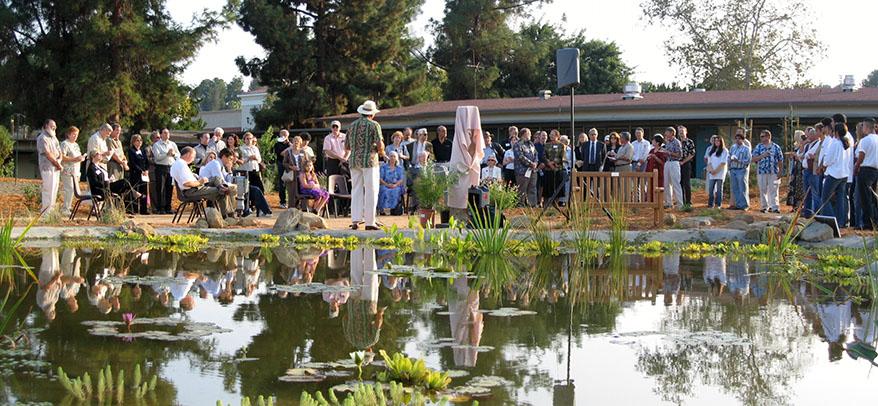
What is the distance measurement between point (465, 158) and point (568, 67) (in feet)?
7.50

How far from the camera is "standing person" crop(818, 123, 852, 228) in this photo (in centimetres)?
1630

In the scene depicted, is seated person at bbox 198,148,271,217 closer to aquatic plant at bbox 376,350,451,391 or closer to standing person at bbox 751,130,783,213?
standing person at bbox 751,130,783,213

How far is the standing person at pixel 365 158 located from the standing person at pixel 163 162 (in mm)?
5694

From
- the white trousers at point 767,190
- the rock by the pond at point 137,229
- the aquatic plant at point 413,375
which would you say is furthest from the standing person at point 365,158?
the aquatic plant at point 413,375

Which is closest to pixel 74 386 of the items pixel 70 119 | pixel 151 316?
pixel 151 316

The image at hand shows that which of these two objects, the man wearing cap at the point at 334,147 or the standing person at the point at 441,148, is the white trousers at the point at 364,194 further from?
the standing person at the point at 441,148

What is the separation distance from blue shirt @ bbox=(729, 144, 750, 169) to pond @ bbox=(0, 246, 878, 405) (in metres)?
9.72

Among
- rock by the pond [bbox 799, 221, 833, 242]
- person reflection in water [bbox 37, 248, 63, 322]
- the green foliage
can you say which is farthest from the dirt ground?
the green foliage

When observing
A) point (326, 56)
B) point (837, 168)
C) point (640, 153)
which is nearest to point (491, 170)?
point (640, 153)

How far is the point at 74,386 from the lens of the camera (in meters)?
5.30

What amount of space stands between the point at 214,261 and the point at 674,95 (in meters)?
23.1

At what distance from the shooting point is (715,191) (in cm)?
2153

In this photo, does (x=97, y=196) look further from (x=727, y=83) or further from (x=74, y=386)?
(x=727, y=83)

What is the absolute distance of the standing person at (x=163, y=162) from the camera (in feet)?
66.6
